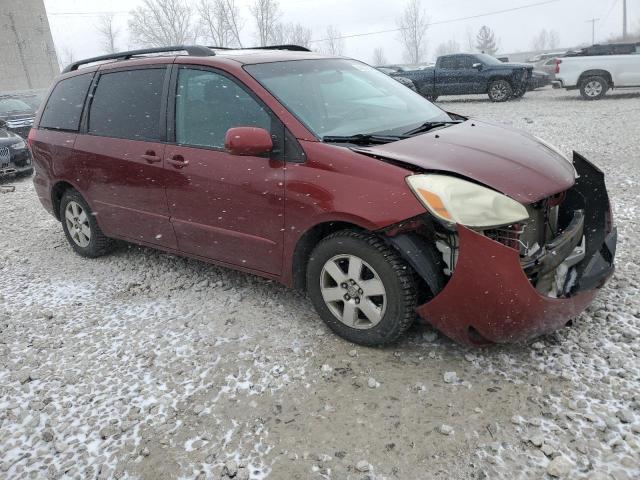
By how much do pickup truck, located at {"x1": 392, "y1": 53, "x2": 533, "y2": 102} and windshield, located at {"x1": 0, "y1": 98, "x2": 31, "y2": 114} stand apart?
38.8ft

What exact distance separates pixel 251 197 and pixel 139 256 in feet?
7.02

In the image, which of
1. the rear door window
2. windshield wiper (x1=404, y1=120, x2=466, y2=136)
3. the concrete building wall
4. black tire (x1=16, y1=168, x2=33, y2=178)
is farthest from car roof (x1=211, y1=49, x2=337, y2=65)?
the concrete building wall

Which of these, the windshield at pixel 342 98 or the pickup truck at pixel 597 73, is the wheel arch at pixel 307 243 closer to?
the windshield at pixel 342 98

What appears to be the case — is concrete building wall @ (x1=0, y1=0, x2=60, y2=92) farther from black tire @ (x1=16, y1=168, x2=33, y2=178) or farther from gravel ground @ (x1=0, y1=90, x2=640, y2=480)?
gravel ground @ (x1=0, y1=90, x2=640, y2=480)

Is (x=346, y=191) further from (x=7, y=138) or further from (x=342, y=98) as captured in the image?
(x=7, y=138)

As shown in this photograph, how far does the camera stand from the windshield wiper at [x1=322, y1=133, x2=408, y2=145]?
10.1ft

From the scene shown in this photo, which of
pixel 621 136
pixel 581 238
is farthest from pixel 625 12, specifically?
pixel 581 238

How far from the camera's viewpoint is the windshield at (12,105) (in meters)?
13.4

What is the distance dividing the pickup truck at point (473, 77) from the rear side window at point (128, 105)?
1484 centimetres

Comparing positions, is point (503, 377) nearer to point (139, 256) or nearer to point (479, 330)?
point (479, 330)

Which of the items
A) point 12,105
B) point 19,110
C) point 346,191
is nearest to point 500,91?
point 19,110

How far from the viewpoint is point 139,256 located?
195 inches

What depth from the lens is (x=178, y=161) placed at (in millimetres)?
3639

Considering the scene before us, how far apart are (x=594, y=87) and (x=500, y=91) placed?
8.83 ft
